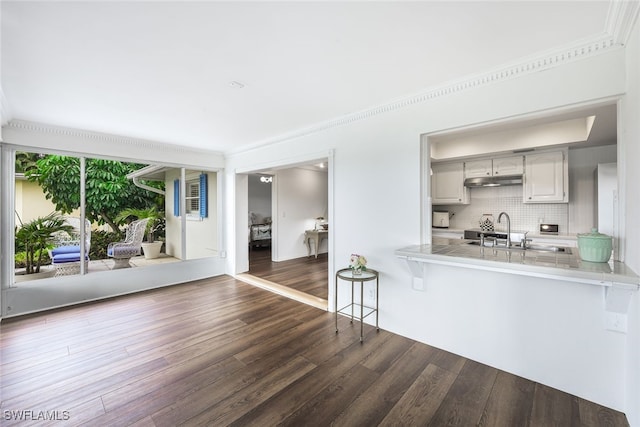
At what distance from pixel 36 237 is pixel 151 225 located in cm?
139

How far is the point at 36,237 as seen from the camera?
355cm

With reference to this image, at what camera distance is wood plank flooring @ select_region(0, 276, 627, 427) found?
5.65ft

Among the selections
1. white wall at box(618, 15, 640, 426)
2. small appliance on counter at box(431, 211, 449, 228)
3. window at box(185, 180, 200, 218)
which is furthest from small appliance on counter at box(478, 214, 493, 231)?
window at box(185, 180, 200, 218)

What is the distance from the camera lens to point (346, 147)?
10.7ft

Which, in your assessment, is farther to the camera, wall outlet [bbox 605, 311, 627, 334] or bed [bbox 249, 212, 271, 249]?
bed [bbox 249, 212, 271, 249]

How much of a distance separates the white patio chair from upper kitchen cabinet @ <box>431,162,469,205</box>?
517 cm

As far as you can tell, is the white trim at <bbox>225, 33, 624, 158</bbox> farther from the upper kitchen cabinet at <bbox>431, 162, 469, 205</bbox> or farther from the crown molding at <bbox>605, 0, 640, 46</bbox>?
the upper kitchen cabinet at <bbox>431, 162, 469, 205</bbox>

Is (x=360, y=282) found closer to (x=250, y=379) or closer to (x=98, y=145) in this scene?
(x=250, y=379)

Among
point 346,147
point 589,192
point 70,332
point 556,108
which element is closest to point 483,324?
point 556,108

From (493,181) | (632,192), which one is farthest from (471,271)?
(493,181)

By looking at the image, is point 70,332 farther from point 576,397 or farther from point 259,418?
point 576,397

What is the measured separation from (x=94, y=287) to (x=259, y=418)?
367 cm

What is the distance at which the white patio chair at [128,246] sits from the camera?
417 cm

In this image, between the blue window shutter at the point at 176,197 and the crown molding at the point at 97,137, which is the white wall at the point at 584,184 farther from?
the blue window shutter at the point at 176,197
